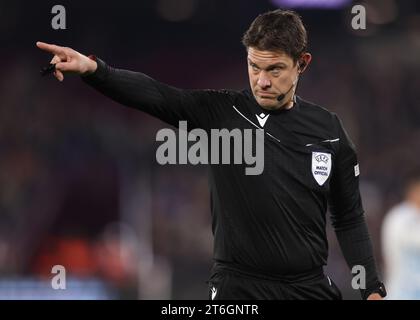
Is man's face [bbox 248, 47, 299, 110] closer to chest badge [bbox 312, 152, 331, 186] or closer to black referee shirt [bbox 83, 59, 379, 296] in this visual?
black referee shirt [bbox 83, 59, 379, 296]

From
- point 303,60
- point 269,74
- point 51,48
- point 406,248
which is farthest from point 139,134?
point 51,48

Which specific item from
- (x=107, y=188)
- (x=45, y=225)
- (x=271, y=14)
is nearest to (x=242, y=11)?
(x=107, y=188)

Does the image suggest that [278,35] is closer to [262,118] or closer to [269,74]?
[269,74]

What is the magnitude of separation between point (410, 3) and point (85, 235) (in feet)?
20.8

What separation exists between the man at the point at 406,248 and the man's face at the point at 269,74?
394cm

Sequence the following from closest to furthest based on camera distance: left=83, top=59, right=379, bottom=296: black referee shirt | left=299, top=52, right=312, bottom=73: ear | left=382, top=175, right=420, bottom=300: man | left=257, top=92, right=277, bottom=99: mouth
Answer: left=83, top=59, right=379, bottom=296: black referee shirt
left=257, top=92, right=277, bottom=99: mouth
left=299, top=52, right=312, bottom=73: ear
left=382, top=175, right=420, bottom=300: man

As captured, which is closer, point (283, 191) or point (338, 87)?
point (283, 191)

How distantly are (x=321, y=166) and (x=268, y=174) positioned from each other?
0.97 ft

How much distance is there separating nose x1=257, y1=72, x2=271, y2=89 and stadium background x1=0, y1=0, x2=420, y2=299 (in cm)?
694

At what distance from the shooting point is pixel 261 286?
12.8ft

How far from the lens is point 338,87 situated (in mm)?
13516

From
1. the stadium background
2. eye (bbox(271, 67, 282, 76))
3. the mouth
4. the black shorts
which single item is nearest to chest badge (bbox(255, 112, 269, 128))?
the mouth

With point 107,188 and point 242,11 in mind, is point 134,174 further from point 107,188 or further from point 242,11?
point 242,11

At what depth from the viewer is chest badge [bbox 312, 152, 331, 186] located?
4039 mm
